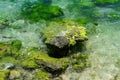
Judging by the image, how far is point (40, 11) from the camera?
1511 cm

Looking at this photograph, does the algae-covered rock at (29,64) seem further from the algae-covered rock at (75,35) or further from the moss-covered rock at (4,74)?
the algae-covered rock at (75,35)

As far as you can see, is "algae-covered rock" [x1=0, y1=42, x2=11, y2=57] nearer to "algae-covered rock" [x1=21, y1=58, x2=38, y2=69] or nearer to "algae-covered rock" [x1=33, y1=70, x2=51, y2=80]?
"algae-covered rock" [x1=21, y1=58, x2=38, y2=69]

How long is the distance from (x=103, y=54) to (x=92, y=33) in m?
1.79

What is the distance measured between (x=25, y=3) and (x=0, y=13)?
194 centimetres

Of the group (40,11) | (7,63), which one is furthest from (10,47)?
(40,11)

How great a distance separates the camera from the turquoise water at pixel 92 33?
35.1 ft

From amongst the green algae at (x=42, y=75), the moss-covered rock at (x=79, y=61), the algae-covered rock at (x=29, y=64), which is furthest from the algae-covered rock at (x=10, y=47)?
the moss-covered rock at (x=79, y=61)

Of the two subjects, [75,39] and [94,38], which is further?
[94,38]

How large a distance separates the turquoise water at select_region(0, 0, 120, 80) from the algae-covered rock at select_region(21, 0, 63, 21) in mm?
438

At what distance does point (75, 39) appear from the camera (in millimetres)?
11625

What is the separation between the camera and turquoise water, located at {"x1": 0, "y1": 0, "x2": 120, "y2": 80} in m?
A: 10.7

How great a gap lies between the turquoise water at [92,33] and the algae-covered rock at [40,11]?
1.44 feet

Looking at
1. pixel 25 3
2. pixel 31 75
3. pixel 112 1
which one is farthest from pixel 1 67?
pixel 112 1

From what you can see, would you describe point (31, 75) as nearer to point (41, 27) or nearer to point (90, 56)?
point (90, 56)
